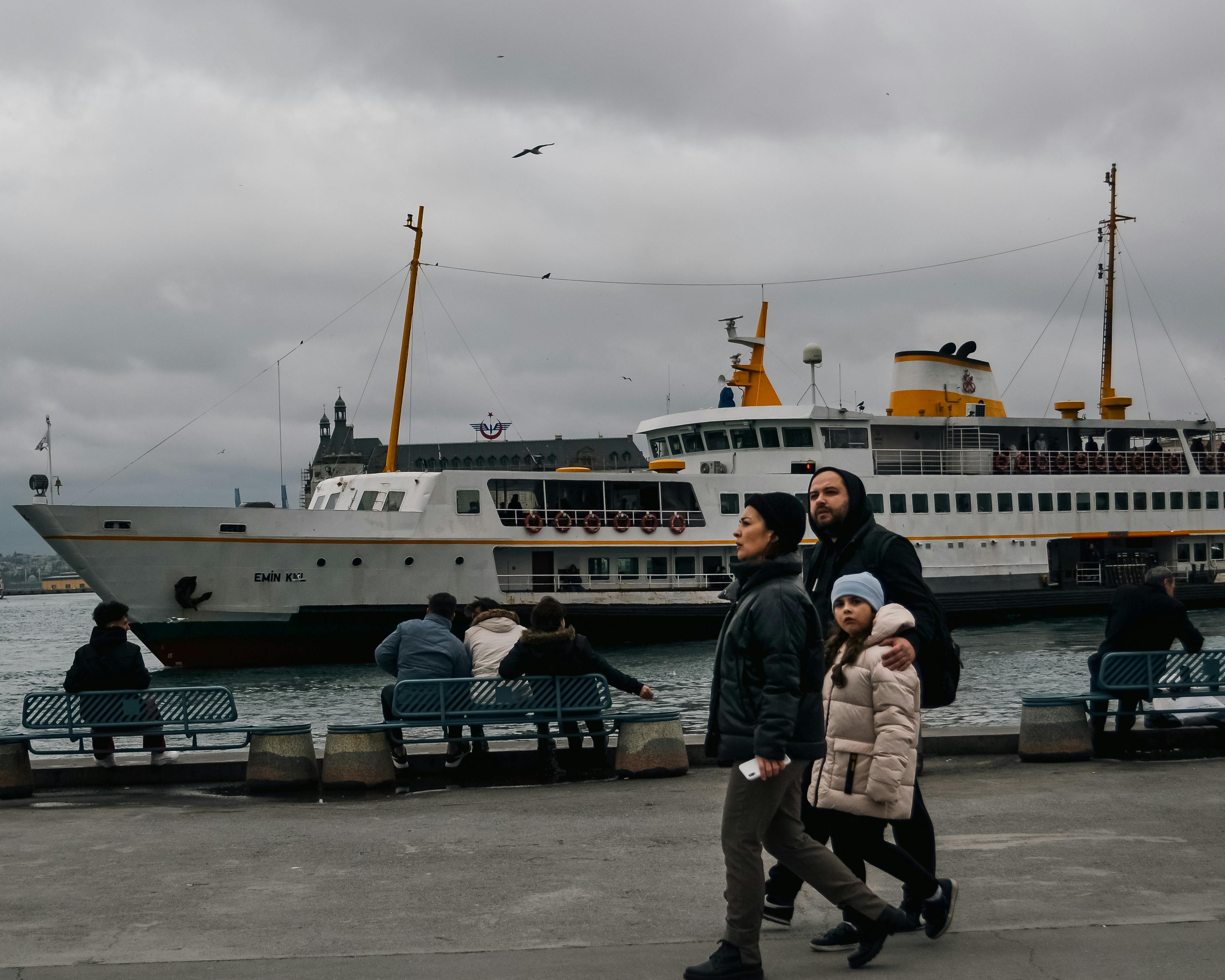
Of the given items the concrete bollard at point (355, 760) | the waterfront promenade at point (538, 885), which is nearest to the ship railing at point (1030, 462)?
the concrete bollard at point (355, 760)

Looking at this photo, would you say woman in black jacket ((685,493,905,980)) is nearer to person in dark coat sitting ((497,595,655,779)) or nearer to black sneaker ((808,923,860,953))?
black sneaker ((808,923,860,953))

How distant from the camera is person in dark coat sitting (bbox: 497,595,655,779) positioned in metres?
9.48

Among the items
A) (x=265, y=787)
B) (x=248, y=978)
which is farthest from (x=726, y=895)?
(x=265, y=787)

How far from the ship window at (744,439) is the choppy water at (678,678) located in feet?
16.8

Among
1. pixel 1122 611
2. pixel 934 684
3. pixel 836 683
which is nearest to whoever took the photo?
pixel 836 683

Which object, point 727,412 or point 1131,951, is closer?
point 1131,951

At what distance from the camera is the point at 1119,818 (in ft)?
23.5

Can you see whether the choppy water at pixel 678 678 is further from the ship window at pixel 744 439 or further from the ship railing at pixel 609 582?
the ship window at pixel 744 439

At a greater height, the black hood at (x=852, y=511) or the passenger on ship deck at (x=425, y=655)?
the black hood at (x=852, y=511)

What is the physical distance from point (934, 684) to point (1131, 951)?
4.25 feet

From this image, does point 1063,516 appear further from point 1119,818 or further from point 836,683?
point 836,683

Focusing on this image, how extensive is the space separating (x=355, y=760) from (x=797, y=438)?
24.0 metres

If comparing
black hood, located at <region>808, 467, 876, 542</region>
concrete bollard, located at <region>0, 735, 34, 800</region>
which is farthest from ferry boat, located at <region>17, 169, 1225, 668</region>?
black hood, located at <region>808, 467, 876, 542</region>

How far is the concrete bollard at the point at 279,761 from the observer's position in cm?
901
